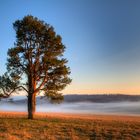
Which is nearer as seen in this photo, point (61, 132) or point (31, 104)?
point (61, 132)

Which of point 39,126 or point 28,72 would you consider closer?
point 39,126

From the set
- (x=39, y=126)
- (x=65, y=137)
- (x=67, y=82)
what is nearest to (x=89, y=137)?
(x=65, y=137)

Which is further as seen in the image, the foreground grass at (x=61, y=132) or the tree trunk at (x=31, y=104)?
the tree trunk at (x=31, y=104)

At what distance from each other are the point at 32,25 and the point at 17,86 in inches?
327

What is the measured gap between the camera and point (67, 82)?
43.8 meters

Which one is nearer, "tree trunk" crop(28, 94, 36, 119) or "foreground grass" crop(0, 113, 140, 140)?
"foreground grass" crop(0, 113, 140, 140)

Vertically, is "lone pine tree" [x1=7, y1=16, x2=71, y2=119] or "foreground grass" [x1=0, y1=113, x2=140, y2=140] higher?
"lone pine tree" [x1=7, y1=16, x2=71, y2=119]

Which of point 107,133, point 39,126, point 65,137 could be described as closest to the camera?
point 65,137

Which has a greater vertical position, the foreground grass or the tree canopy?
the tree canopy

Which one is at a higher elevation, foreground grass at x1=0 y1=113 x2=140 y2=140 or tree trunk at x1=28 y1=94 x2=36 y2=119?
tree trunk at x1=28 y1=94 x2=36 y2=119

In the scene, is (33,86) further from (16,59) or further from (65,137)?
(65,137)

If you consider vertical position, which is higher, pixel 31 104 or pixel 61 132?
pixel 31 104

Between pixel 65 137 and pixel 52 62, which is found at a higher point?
pixel 52 62

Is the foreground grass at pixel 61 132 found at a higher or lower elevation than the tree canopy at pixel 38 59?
lower
